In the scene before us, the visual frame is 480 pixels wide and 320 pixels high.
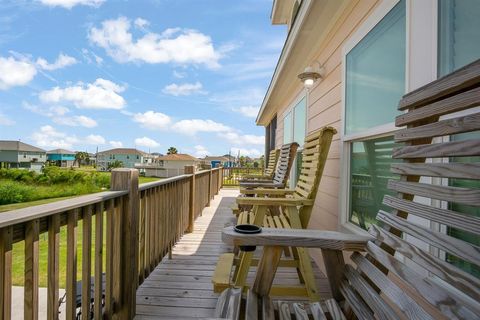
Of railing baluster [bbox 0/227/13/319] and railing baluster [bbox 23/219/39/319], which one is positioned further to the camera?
railing baluster [bbox 23/219/39/319]

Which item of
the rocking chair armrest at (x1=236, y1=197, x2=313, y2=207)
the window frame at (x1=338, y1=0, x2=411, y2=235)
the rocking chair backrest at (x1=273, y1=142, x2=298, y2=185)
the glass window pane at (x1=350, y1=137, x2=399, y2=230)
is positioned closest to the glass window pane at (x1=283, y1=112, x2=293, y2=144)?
the rocking chair backrest at (x1=273, y1=142, x2=298, y2=185)

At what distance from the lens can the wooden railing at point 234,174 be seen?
40.3ft

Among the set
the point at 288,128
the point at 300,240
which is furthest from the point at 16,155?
the point at 300,240

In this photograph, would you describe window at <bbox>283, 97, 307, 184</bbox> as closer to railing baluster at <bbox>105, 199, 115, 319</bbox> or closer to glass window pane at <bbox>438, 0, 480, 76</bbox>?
glass window pane at <bbox>438, 0, 480, 76</bbox>

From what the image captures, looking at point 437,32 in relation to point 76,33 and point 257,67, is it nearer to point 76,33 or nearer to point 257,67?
point 257,67

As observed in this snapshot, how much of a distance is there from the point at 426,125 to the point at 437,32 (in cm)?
65

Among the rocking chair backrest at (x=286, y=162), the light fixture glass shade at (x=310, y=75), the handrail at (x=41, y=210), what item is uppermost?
the light fixture glass shade at (x=310, y=75)

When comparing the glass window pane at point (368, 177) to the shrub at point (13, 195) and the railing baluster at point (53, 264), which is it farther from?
the shrub at point (13, 195)

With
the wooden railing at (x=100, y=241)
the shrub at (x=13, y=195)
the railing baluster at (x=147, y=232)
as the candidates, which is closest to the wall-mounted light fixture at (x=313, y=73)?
the wooden railing at (x=100, y=241)

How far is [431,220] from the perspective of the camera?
34.7 inches

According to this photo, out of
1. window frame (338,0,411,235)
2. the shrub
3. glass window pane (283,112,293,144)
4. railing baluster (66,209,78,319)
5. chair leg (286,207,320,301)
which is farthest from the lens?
the shrub

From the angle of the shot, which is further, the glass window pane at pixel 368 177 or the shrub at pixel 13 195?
the shrub at pixel 13 195

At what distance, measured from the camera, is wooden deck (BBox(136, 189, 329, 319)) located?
1974 mm

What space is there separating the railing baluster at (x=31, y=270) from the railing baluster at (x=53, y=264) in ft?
0.28
